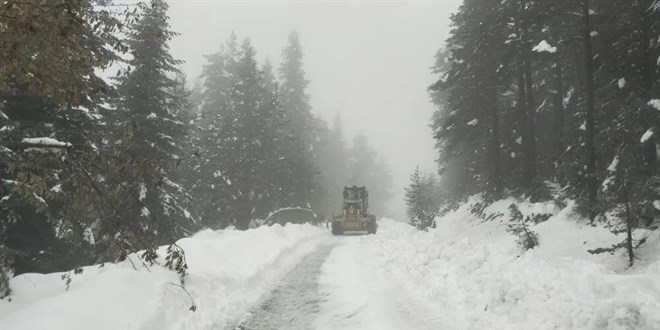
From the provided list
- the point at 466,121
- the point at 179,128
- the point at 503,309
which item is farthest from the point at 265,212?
the point at 503,309

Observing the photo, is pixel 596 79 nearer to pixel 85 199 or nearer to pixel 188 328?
pixel 188 328

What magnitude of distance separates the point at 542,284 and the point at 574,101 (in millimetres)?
15262

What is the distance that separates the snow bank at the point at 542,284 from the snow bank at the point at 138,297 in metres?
3.45

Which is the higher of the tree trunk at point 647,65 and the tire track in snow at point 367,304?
the tree trunk at point 647,65

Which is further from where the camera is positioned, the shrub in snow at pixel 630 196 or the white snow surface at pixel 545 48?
the white snow surface at pixel 545 48

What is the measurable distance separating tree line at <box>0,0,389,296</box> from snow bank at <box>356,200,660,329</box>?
4.51 meters

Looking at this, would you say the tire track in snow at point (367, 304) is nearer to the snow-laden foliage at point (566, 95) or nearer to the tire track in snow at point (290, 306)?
the tire track in snow at point (290, 306)

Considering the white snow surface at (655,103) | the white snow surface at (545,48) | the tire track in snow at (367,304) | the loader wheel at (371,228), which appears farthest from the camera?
the loader wheel at (371,228)

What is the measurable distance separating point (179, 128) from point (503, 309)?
15394 mm

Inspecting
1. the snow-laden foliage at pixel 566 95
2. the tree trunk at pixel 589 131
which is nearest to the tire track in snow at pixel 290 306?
the snow-laden foliage at pixel 566 95

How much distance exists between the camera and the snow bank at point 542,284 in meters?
5.49

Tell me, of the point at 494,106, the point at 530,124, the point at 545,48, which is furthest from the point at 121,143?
the point at 494,106

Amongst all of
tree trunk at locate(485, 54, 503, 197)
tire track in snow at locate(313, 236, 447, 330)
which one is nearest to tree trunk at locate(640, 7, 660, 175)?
tire track in snow at locate(313, 236, 447, 330)

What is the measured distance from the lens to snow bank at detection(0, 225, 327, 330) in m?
5.93
